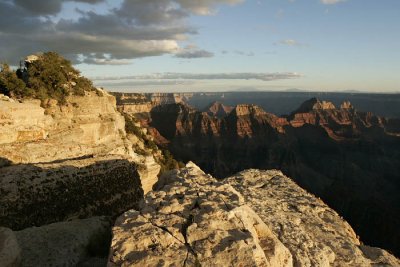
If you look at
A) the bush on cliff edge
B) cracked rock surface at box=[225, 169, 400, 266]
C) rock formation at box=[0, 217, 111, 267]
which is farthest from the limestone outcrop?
cracked rock surface at box=[225, 169, 400, 266]

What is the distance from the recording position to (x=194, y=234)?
9211 mm

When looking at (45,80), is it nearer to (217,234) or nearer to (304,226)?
(304,226)

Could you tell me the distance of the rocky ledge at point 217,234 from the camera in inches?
336

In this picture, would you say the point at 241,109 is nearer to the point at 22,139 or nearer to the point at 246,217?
the point at 22,139

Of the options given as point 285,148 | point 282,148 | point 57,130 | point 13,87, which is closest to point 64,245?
point 57,130

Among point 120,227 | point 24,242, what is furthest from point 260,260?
point 24,242

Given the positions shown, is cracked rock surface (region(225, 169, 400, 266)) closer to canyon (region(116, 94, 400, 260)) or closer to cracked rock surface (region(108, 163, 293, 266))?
cracked rock surface (region(108, 163, 293, 266))

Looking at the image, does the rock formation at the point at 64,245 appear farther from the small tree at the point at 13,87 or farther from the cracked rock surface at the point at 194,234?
the small tree at the point at 13,87

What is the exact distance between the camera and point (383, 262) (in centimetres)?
1252

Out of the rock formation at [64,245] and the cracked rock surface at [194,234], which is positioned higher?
the cracked rock surface at [194,234]

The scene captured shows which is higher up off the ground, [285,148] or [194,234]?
[194,234]

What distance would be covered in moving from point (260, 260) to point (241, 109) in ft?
535

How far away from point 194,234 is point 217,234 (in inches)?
21.3

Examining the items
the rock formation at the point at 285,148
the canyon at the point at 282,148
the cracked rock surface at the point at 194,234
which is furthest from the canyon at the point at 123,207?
the canyon at the point at 282,148
